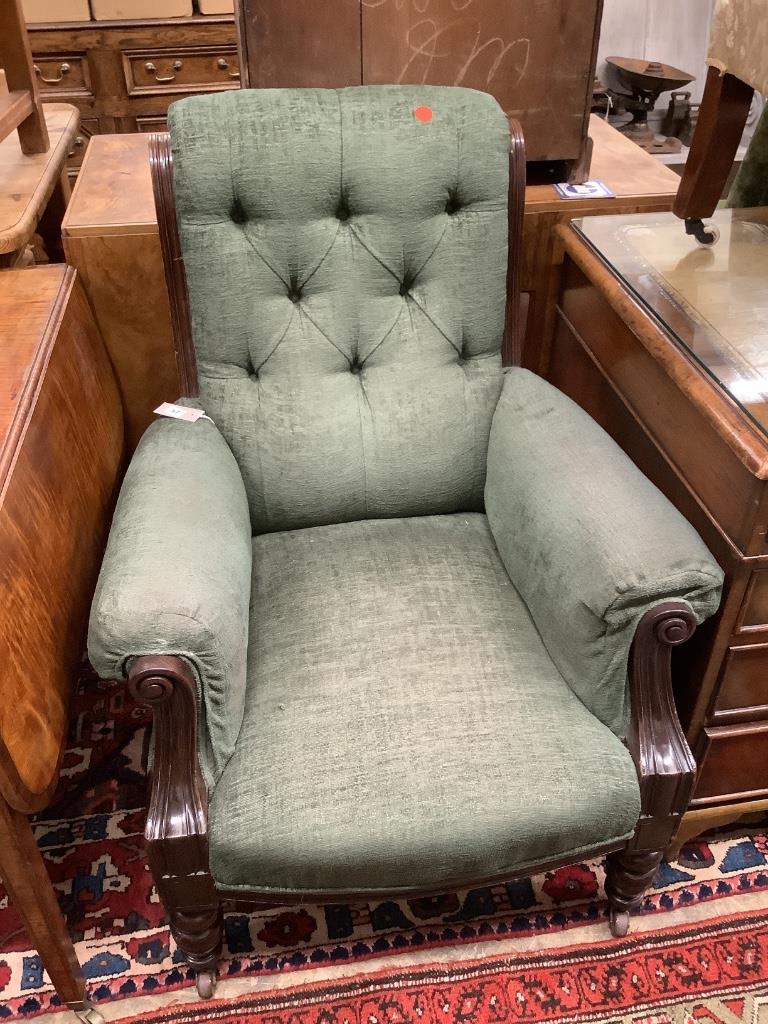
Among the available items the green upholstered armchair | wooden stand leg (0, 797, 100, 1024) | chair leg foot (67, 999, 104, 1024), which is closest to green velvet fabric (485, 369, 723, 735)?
the green upholstered armchair

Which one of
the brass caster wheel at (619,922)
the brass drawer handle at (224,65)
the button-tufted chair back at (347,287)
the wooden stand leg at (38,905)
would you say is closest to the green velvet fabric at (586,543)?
the button-tufted chair back at (347,287)

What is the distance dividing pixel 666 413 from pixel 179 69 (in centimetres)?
238

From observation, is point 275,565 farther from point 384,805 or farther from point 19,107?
point 19,107

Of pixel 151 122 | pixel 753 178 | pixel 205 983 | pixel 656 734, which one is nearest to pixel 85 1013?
pixel 205 983

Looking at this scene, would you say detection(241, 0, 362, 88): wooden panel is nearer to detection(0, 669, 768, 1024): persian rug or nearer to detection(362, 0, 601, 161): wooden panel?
detection(362, 0, 601, 161): wooden panel

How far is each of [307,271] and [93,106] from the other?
2022 millimetres

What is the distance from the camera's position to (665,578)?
104cm

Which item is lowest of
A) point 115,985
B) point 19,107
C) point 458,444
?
point 115,985

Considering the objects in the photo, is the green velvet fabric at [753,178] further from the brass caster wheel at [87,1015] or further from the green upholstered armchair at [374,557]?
the brass caster wheel at [87,1015]

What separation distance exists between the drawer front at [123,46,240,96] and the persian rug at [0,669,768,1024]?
8.06 feet

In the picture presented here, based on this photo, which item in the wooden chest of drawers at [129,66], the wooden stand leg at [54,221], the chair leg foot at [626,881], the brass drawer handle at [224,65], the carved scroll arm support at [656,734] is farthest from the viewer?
the brass drawer handle at [224,65]

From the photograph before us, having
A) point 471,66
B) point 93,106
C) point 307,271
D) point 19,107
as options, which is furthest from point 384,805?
point 93,106

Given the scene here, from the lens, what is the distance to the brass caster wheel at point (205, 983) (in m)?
1.22

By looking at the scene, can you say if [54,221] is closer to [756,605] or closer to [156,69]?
[156,69]
